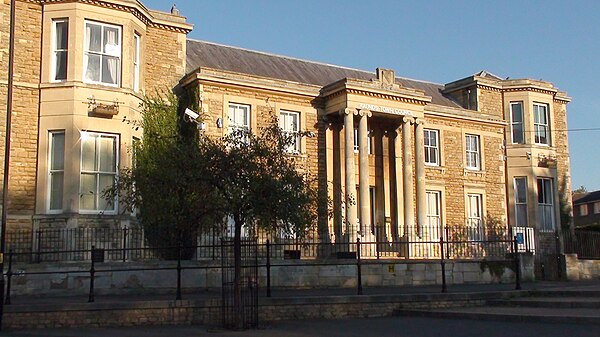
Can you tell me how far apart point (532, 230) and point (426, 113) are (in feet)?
23.9

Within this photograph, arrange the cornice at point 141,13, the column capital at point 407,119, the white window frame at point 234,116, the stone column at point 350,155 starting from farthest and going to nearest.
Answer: the column capital at point 407,119, the stone column at point 350,155, the white window frame at point 234,116, the cornice at point 141,13

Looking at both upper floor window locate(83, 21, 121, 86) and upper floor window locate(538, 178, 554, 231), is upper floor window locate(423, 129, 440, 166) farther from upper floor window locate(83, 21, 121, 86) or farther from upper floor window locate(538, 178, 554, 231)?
upper floor window locate(83, 21, 121, 86)

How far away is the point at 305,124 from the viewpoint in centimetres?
2712

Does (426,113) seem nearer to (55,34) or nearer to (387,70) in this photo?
(387,70)

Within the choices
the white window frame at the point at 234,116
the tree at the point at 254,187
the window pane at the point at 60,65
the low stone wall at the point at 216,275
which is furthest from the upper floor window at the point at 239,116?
the tree at the point at 254,187

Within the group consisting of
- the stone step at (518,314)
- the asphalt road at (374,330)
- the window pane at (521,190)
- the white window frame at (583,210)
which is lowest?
the asphalt road at (374,330)

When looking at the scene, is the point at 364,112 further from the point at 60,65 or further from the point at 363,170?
the point at 60,65

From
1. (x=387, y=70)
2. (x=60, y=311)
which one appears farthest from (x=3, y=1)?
(x=387, y=70)

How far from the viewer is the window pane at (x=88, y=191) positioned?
2067cm

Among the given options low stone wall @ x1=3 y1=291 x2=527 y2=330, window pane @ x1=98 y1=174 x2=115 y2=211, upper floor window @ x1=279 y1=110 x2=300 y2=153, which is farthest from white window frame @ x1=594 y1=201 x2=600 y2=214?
window pane @ x1=98 y1=174 x2=115 y2=211

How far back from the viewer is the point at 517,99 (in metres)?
33.2

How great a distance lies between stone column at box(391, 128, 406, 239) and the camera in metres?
27.7

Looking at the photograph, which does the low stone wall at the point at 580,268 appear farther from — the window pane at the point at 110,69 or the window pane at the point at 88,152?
the window pane at the point at 110,69

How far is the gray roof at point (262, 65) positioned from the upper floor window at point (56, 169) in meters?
6.77
